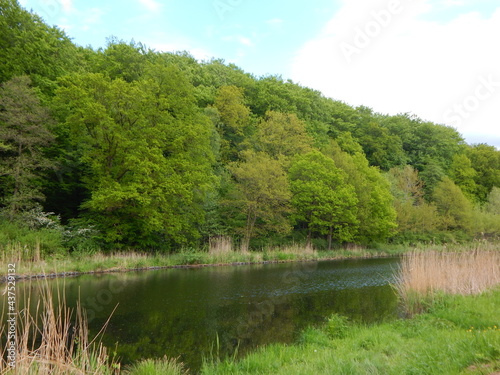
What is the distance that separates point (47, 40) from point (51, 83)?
424cm

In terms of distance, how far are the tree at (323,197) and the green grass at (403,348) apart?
73.4 ft

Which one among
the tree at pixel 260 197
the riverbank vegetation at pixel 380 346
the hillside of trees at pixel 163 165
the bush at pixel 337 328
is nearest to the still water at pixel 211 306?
the riverbank vegetation at pixel 380 346

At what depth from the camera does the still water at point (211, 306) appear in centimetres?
816

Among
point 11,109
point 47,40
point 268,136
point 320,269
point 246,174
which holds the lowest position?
point 320,269

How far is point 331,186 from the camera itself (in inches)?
1339

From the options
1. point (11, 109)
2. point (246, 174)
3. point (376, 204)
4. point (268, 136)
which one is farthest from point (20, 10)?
point (376, 204)

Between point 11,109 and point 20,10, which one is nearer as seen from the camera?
point 11,109

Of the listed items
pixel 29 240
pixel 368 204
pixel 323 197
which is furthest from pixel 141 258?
pixel 368 204

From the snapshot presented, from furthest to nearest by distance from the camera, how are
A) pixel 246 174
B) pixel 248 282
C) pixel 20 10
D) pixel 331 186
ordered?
pixel 331 186, pixel 246 174, pixel 20 10, pixel 248 282

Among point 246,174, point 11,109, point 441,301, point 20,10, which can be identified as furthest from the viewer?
point 246,174

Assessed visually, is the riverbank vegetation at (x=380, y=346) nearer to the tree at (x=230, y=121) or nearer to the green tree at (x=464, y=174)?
the tree at (x=230, y=121)

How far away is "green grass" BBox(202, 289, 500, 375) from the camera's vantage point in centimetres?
→ 475

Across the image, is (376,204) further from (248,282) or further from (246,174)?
(248,282)

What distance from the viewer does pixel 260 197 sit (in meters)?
29.6
